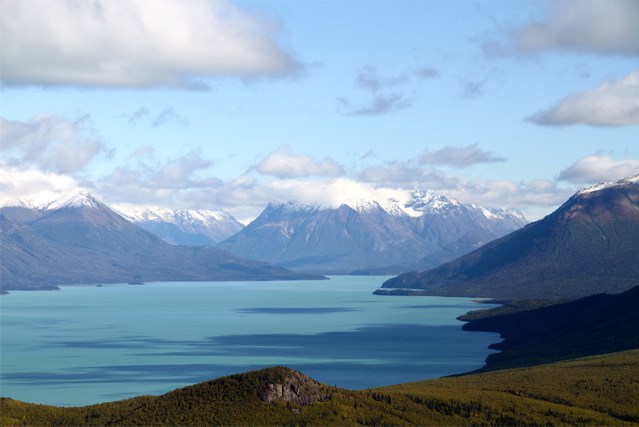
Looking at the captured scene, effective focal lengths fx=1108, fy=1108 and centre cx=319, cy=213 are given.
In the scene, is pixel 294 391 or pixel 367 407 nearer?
pixel 294 391

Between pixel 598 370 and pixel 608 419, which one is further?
pixel 598 370

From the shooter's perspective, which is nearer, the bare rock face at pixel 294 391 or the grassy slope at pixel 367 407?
the grassy slope at pixel 367 407

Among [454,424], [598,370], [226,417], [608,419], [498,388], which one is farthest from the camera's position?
[598,370]

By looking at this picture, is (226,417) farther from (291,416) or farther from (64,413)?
(64,413)

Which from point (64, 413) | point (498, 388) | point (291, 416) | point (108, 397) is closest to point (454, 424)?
point (291, 416)

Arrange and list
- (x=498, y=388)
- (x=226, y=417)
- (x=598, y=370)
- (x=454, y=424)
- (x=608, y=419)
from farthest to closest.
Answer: (x=598, y=370) → (x=498, y=388) → (x=608, y=419) → (x=454, y=424) → (x=226, y=417)
